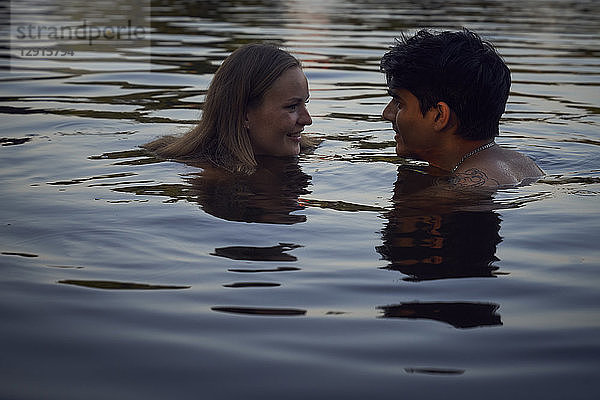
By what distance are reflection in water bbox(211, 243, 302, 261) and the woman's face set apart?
250 cm

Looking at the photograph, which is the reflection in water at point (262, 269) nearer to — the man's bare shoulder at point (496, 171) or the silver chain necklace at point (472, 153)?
the man's bare shoulder at point (496, 171)

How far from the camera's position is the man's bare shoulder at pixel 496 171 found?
5699 millimetres

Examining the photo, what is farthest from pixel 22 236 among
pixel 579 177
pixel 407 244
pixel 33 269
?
pixel 579 177

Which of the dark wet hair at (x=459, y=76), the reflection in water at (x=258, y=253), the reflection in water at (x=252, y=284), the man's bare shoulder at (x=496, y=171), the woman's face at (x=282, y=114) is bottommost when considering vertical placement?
the reflection in water at (x=252, y=284)

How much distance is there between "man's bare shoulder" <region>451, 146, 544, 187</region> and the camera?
18.7 ft

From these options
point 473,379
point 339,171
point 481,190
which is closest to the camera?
point 473,379

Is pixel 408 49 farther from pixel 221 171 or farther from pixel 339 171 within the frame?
pixel 221 171

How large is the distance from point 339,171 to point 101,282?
292 cm

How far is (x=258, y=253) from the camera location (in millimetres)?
4234

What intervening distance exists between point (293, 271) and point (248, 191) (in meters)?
1.81

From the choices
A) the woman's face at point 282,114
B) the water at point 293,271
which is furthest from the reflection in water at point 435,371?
the woman's face at point 282,114

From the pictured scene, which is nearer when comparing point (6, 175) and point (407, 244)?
point (407, 244)

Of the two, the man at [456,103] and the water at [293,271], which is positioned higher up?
the man at [456,103]

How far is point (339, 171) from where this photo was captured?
21.0 feet
